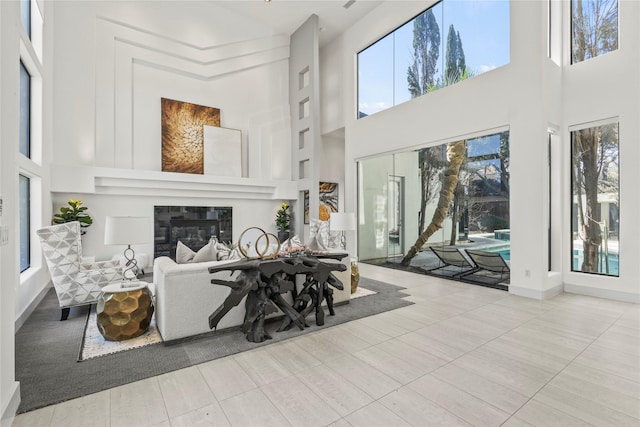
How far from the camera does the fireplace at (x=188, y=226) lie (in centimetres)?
687

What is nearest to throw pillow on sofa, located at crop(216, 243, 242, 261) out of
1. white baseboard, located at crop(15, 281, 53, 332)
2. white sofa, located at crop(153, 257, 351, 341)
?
white sofa, located at crop(153, 257, 351, 341)

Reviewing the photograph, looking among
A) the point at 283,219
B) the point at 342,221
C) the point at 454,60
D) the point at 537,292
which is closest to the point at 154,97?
→ the point at 283,219

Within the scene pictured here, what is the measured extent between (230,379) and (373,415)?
1064 mm

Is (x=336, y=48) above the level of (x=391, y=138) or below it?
above

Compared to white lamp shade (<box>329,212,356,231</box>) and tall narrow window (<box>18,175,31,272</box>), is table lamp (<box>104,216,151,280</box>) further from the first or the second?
white lamp shade (<box>329,212,356,231</box>)

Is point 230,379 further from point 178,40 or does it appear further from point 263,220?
point 178,40

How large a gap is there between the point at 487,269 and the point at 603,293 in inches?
58.0

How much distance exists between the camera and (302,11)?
7754 mm

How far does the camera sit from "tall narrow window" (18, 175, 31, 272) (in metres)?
4.27

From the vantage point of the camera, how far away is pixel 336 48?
875 centimetres

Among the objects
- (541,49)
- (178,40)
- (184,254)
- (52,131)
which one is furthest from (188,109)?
(541,49)

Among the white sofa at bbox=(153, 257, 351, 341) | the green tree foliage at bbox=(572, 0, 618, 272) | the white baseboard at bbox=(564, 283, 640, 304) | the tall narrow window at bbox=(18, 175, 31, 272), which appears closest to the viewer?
the white sofa at bbox=(153, 257, 351, 341)

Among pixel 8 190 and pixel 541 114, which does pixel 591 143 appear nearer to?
pixel 541 114

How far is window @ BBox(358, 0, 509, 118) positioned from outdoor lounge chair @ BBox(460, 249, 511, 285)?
312 cm
